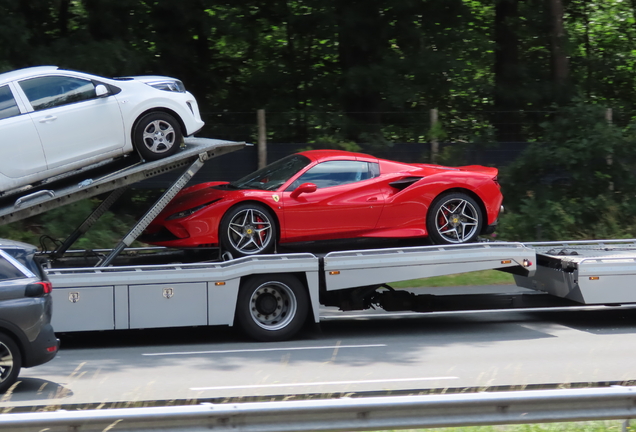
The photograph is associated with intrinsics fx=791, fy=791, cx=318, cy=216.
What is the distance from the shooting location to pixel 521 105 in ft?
63.4

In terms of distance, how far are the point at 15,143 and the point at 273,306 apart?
135 inches

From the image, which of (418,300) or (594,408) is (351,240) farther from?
(594,408)

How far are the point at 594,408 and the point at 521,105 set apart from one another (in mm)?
15795

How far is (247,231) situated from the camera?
31.2ft

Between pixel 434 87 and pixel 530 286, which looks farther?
pixel 434 87

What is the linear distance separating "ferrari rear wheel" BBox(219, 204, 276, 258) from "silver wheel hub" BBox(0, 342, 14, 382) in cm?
305

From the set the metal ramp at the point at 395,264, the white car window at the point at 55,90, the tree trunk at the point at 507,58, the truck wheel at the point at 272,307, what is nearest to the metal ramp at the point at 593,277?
the metal ramp at the point at 395,264

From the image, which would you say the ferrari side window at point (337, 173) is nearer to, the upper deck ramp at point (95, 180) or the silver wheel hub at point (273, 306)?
the upper deck ramp at point (95, 180)

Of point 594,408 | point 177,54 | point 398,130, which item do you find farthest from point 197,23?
point 594,408

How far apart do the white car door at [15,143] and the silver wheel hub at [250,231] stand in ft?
7.68

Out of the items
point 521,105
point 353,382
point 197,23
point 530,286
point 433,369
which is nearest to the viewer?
point 353,382

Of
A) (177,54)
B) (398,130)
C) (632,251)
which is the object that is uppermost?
(177,54)

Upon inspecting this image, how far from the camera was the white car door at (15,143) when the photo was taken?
845cm

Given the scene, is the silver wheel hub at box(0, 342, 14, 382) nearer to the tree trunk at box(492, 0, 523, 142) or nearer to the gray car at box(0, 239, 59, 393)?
the gray car at box(0, 239, 59, 393)
